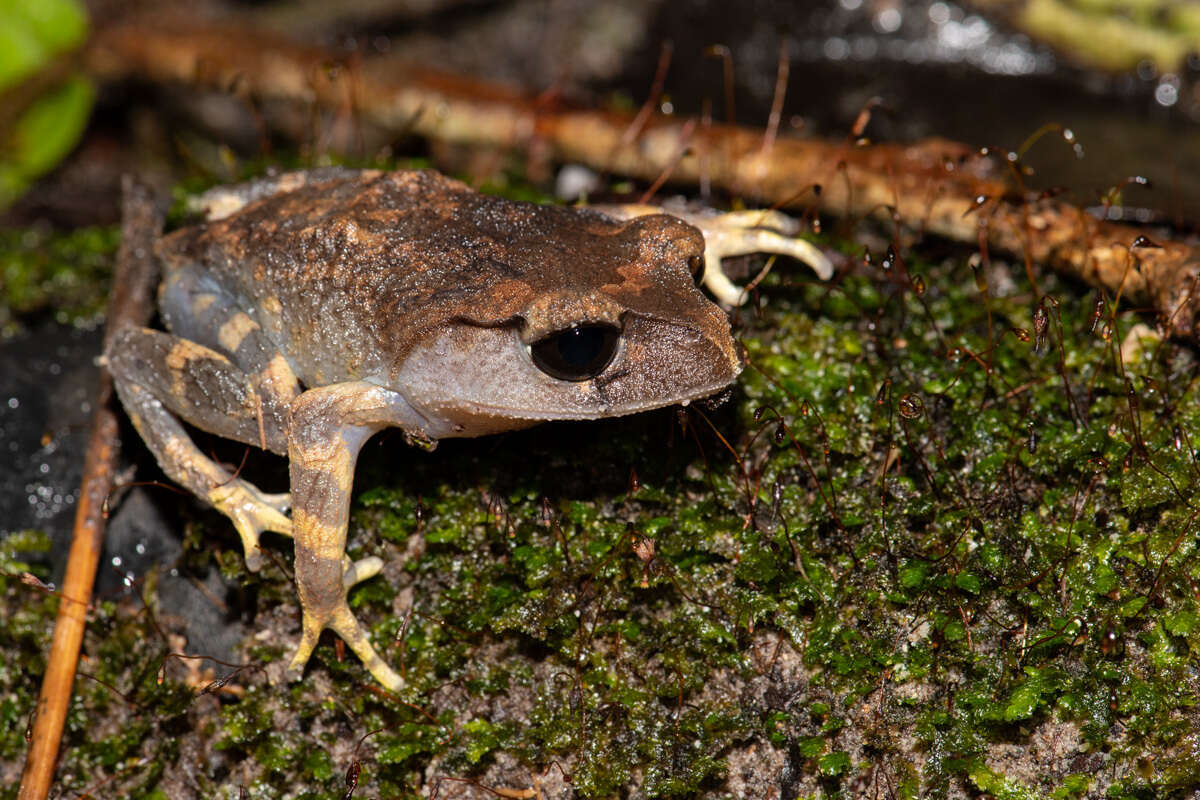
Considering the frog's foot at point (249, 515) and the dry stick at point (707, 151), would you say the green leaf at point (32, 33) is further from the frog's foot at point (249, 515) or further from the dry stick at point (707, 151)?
the frog's foot at point (249, 515)

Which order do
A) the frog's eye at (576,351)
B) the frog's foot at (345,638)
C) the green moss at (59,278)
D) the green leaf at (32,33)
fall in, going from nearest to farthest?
1. the frog's eye at (576,351)
2. the frog's foot at (345,638)
3. the green moss at (59,278)
4. the green leaf at (32,33)

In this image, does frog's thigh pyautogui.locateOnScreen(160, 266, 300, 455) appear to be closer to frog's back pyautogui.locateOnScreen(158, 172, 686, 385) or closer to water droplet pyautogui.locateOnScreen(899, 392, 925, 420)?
frog's back pyautogui.locateOnScreen(158, 172, 686, 385)

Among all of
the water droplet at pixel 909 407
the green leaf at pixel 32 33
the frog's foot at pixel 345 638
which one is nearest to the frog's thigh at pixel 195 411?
the frog's foot at pixel 345 638

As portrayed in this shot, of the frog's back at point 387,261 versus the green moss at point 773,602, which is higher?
the frog's back at point 387,261

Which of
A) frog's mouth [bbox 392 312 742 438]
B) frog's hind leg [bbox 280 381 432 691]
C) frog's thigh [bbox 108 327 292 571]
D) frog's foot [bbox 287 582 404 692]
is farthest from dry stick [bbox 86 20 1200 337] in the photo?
frog's foot [bbox 287 582 404 692]

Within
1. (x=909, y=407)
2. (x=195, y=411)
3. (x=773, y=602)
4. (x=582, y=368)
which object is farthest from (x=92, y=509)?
(x=909, y=407)

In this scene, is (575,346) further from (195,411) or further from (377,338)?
(195,411)
